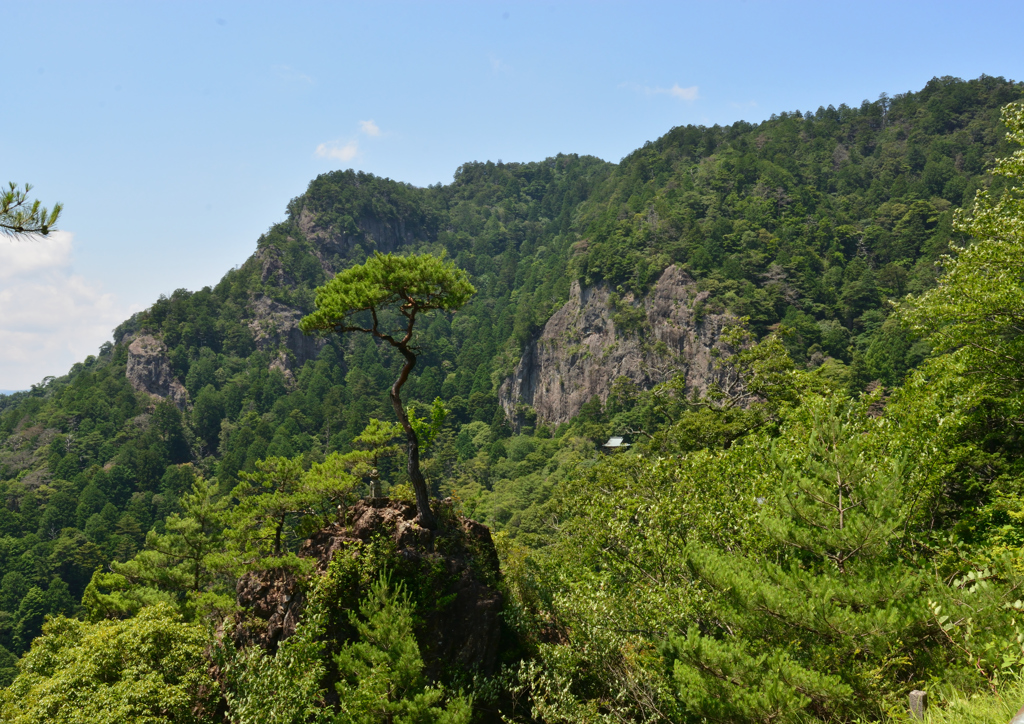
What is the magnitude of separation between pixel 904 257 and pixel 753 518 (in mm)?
87835

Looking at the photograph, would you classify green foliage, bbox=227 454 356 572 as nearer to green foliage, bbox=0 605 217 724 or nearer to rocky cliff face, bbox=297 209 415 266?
green foliage, bbox=0 605 217 724

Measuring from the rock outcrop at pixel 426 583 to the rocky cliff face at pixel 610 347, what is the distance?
59.5 metres

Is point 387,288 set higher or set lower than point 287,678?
higher

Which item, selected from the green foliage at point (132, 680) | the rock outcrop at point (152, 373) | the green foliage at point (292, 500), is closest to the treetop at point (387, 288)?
the green foliage at point (292, 500)

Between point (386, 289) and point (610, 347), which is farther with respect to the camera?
point (610, 347)

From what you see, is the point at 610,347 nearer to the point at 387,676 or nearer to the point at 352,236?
the point at 387,676

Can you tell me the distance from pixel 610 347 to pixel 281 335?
7971 cm

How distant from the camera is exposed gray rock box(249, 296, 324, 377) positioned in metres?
130

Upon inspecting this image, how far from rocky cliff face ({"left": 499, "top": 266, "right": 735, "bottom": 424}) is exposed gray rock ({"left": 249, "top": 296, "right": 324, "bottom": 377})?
164 ft

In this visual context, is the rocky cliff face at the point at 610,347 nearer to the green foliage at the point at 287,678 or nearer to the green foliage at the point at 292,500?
the green foliage at the point at 292,500

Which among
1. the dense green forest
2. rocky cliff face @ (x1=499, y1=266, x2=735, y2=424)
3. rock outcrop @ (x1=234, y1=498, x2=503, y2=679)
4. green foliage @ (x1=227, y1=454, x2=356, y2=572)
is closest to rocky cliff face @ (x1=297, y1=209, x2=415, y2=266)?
rocky cliff face @ (x1=499, y1=266, x2=735, y2=424)

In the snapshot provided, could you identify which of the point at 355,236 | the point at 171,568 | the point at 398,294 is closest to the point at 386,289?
the point at 398,294

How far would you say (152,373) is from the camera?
12038 centimetres

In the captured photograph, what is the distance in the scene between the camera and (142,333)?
125m
